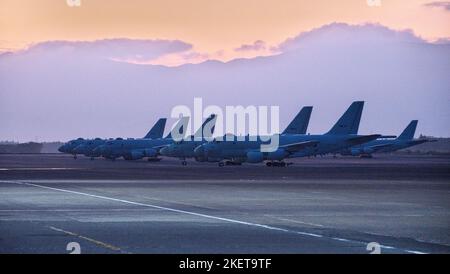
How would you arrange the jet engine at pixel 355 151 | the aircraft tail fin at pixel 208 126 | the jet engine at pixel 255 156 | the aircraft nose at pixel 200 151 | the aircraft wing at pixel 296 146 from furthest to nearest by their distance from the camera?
the jet engine at pixel 355 151, the aircraft tail fin at pixel 208 126, the aircraft nose at pixel 200 151, the aircraft wing at pixel 296 146, the jet engine at pixel 255 156

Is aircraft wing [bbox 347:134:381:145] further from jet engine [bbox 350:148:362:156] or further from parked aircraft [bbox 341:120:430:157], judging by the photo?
jet engine [bbox 350:148:362:156]

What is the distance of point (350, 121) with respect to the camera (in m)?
110

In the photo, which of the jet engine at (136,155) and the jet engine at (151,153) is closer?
the jet engine at (151,153)

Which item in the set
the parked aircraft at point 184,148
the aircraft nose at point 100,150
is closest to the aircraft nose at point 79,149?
the aircraft nose at point 100,150

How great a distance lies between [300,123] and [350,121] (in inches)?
333

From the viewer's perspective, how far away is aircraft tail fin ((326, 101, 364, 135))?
109 meters

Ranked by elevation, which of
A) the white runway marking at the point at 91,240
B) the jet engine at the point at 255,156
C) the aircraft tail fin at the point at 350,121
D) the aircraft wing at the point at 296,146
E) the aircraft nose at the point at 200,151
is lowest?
the white runway marking at the point at 91,240

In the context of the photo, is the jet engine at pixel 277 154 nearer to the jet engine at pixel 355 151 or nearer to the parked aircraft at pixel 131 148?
the parked aircraft at pixel 131 148

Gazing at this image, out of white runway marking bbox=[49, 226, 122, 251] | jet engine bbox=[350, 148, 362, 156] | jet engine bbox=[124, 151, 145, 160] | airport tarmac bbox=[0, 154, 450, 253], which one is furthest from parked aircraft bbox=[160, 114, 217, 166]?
white runway marking bbox=[49, 226, 122, 251]

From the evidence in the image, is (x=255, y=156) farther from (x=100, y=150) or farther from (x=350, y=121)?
(x=100, y=150)

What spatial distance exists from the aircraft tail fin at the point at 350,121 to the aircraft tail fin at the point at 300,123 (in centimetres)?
638

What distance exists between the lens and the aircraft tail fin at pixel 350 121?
358ft

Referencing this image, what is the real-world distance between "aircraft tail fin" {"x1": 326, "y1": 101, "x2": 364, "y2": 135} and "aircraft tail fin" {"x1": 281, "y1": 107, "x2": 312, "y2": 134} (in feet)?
20.9
